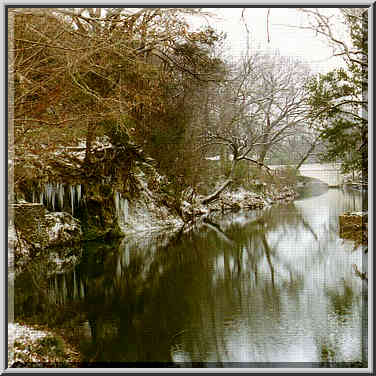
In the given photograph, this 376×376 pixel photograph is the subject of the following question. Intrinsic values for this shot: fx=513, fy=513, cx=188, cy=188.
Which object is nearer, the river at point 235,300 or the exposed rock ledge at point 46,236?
the river at point 235,300

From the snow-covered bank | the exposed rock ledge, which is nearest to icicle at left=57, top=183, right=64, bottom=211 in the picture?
the exposed rock ledge

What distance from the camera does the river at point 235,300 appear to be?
11.7 ft

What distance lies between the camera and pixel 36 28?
3.92 meters

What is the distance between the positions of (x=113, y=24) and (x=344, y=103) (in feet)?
7.37

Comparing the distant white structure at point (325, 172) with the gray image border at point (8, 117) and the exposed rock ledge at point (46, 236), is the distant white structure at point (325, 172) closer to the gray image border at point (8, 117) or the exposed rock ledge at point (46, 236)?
the gray image border at point (8, 117)

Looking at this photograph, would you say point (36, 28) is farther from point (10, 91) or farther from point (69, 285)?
point (69, 285)

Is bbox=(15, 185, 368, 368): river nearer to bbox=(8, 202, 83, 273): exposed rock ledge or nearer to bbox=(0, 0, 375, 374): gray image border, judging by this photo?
bbox=(0, 0, 375, 374): gray image border

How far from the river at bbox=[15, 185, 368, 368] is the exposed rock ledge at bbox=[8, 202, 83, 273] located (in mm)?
367

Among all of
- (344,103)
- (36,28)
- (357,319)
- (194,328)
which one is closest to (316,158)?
(344,103)

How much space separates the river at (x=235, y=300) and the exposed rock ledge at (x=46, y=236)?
14.4 inches

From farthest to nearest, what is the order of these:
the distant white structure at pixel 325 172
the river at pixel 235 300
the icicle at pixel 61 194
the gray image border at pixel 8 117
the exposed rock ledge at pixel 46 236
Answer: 1. the icicle at pixel 61 194
2. the exposed rock ledge at pixel 46 236
3. the distant white structure at pixel 325 172
4. the river at pixel 235 300
5. the gray image border at pixel 8 117

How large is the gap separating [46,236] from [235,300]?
3.09 metres

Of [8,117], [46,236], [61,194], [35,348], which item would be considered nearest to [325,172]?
[8,117]

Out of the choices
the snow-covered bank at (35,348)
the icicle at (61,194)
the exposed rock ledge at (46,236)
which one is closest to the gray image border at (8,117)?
the snow-covered bank at (35,348)
